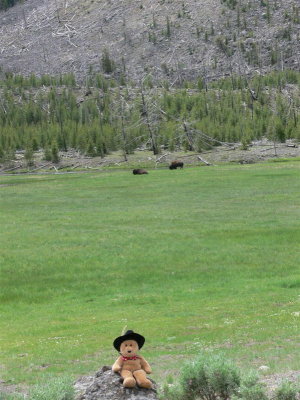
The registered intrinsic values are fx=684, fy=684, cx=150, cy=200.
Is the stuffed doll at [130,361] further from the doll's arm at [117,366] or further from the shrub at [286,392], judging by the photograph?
the shrub at [286,392]

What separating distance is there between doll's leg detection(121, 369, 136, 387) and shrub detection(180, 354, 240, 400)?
31.3 inches

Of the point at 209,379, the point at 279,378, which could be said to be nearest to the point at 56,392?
the point at 209,379

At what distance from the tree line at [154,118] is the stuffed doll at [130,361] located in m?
111

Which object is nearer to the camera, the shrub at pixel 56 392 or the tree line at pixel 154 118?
the shrub at pixel 56 392

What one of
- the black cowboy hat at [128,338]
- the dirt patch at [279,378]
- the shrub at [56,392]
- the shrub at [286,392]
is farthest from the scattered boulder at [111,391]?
the dirt patch at [279,378]

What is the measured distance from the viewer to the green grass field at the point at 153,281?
16.7 m

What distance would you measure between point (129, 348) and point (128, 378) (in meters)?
0.45

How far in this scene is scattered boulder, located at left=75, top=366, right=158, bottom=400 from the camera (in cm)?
1007

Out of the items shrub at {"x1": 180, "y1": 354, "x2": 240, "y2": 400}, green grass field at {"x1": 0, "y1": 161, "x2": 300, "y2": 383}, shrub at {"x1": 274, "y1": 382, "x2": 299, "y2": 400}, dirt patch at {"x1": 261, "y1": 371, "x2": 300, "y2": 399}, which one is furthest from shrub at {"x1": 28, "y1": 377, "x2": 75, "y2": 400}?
green grass field at {"x1": 0, "y1": 161, "x2": 300, "y2": 383}

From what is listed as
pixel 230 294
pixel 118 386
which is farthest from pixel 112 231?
pixel 118 386

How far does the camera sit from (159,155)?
124250 millimetres

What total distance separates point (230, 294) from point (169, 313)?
3.77 m

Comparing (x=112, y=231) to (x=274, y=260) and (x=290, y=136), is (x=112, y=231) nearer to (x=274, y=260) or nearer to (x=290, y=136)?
(x=274, y=260)

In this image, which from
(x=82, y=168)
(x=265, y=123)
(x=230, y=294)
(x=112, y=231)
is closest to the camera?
(x=230, y=294)
